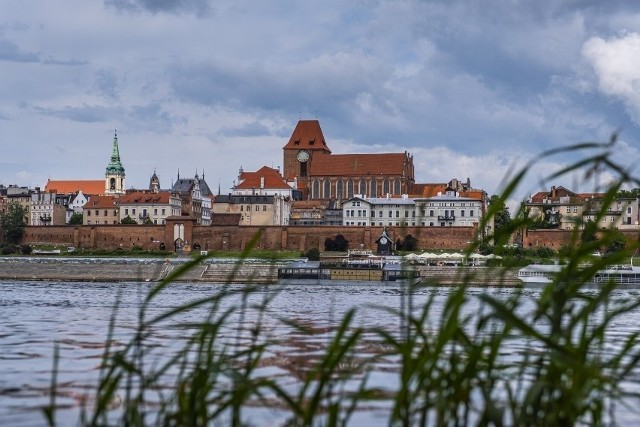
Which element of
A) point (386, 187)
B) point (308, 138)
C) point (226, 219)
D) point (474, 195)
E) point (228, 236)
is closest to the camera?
point (228, 236)

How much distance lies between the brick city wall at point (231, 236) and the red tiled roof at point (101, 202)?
1465 cm

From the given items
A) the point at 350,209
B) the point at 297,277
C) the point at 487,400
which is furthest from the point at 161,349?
the point at 350,209

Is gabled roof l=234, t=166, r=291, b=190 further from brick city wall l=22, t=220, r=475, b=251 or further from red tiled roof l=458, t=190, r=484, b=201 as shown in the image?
brick city wall l=22, t=220, r=475, b=251

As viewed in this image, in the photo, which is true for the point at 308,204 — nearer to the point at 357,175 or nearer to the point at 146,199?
the point at 357,175

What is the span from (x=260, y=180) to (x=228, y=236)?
22577mm

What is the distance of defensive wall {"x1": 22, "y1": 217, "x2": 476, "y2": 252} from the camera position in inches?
2844

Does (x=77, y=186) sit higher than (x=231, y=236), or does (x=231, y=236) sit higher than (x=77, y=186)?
(x=77, y=186)

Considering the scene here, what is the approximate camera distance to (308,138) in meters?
102

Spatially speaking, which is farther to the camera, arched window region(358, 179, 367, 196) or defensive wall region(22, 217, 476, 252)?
arched window region(358, 179, 367, 196)

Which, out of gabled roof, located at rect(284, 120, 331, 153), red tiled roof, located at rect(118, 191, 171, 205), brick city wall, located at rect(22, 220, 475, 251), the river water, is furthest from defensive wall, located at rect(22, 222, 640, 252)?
the river water

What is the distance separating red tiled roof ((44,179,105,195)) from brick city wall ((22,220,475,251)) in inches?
1502

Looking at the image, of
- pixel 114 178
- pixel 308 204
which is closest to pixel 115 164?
pixel 114 178

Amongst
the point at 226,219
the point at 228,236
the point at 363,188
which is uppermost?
the point at 363,188

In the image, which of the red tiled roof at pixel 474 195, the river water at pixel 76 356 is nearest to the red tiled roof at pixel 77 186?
the red tiled roof at pixel 474 195
